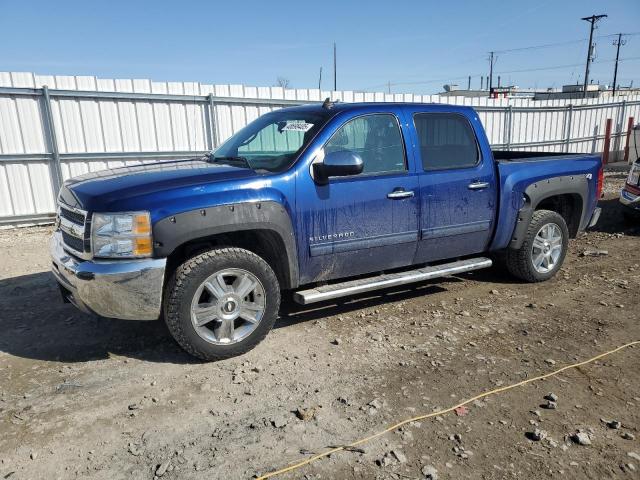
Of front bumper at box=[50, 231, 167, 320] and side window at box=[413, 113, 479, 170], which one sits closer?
front bumper at box=[50, 231, 167, 320]

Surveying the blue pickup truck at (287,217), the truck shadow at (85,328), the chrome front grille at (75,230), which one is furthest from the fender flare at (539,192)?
the chrome front grille at (75,230)

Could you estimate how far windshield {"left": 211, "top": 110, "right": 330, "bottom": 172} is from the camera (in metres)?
4.04

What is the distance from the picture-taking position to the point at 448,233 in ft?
15.3

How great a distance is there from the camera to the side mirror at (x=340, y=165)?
12.4 feet

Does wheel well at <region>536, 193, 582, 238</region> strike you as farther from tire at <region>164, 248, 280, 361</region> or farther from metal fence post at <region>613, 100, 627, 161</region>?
metal fence post at <region>613, 100, 627, 161</region>

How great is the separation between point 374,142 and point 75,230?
2530 millimetres

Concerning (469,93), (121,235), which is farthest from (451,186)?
(469,93)

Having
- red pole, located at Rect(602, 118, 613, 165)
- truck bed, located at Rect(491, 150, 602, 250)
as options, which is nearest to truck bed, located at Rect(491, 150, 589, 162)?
truck bed, located at Rect(491, 150, 602, 250)

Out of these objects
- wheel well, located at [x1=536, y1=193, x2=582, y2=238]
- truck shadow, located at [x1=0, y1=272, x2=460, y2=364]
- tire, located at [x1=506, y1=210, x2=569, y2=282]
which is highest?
wheel well, located at [x1=536, y1=193, x2=582, y2=238]

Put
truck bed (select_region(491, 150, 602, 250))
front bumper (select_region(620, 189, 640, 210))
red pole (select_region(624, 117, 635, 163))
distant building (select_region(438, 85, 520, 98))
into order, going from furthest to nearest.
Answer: distant building (select_region(438, 85, 520, 98)) → red pole (select_region(624, 117, 635, 163)) → front bumper (select_region(620, 189, 640, 210)) → truck bed (select_region(491, 150, 602, 250))

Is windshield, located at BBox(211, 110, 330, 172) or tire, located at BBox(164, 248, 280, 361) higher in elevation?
windshield, located at BBox(211, 110, 330, 172)

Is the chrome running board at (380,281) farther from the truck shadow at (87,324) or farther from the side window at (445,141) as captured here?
the side window at (445,141)

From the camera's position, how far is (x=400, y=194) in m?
4.28

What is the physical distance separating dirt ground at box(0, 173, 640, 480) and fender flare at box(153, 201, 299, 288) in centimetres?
94
